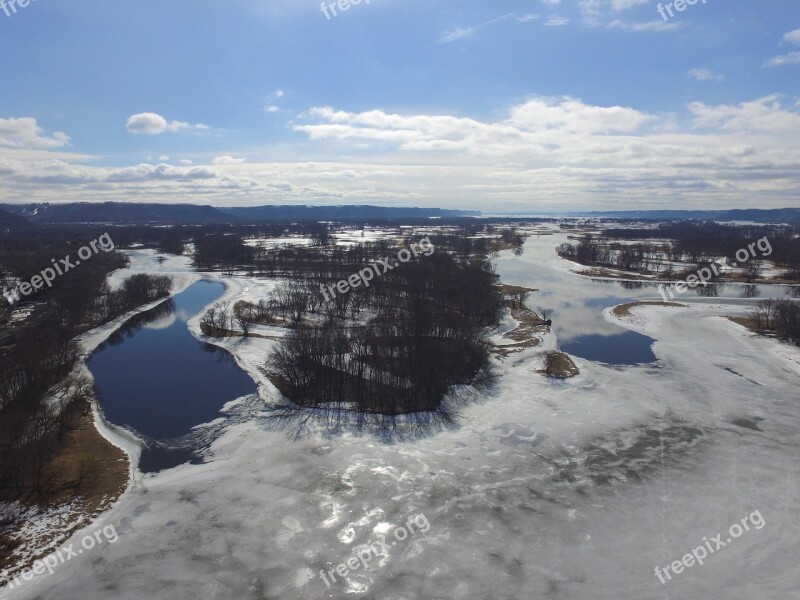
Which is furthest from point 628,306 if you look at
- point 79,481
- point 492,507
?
point 79,481

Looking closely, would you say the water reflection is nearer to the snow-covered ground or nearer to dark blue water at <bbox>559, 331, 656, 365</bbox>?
dark blue water at <bbox>559, 331, 656, 365</bbox>

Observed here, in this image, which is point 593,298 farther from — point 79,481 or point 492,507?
point 79,481

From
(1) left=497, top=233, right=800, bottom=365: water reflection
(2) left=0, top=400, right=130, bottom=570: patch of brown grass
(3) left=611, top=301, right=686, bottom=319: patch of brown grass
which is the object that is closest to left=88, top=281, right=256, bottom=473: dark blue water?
(2) left=0, top=400, right=130, bottom=570: patch of brown grass

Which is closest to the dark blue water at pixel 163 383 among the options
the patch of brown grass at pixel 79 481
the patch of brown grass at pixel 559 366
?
the patch of brown grass at pixel 79 481

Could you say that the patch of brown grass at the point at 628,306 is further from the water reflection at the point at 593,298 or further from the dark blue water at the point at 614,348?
the dark blue water at the point at 614,348

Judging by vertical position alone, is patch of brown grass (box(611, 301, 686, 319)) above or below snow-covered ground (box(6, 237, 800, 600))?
above
